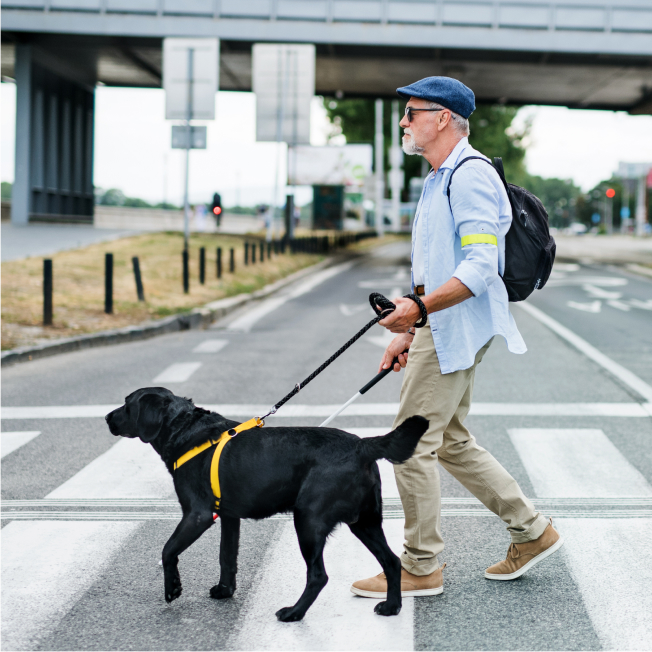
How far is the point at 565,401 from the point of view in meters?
7.70

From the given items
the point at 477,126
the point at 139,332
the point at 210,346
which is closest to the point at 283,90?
the point at 139,332

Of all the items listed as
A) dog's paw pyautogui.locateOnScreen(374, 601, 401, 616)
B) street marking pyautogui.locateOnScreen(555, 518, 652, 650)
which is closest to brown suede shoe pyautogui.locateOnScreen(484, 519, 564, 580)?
street marking pyautogui.locateOnScreen(555, 518, 652, 650)

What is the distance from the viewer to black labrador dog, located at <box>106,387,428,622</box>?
3.16 m

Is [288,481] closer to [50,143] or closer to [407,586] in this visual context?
[407,586]

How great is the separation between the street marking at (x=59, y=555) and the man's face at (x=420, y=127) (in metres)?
2.27

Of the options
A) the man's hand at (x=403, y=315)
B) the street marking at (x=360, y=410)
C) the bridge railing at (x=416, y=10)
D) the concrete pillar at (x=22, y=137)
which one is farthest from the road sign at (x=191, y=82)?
the man's hand at (x=403, y=315)

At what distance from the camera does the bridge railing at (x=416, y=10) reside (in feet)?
88.2

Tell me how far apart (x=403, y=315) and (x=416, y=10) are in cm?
2574

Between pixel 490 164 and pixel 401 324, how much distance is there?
Result: 735mm

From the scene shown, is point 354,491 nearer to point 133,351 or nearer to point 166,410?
point 166,410

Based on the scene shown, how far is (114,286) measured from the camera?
16469 millimetres

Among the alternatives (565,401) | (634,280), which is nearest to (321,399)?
(565,401)

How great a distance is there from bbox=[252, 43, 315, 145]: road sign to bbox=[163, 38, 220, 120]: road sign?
7.83 m

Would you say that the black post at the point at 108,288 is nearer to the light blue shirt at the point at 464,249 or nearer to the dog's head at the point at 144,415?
the dog's head at the point at 144,415
